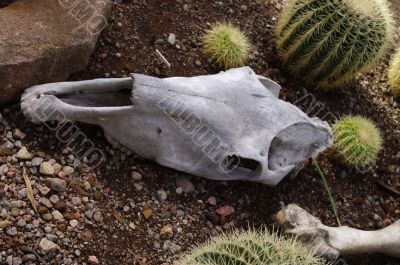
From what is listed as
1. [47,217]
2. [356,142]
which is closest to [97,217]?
[47,217]

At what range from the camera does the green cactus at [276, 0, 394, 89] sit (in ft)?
10.3

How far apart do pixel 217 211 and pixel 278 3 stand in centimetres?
164

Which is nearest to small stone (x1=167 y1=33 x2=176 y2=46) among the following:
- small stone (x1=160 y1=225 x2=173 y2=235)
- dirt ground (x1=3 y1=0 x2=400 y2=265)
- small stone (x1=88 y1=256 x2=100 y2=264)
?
dirt ground (x1=3 y1=0 x2=400 y2=265)

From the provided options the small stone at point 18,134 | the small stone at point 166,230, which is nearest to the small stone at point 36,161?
the small stone at point 18,134

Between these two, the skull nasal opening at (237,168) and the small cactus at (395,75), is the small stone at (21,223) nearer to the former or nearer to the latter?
the skull nasal opening at (237,168)

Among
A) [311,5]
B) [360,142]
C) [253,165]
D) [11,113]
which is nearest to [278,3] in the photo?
[311,5]

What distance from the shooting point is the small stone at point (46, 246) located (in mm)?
2398

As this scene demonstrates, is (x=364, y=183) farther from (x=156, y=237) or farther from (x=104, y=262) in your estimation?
(x=104, y=262)

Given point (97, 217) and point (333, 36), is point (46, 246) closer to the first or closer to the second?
point (97, 217)

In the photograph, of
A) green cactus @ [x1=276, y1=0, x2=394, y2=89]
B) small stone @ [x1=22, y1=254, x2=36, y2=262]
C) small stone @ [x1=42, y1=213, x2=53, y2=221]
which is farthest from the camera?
green cactus @ [x1=276, y1=0, x2=394, y2=89]

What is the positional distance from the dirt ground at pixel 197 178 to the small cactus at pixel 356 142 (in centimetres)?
11

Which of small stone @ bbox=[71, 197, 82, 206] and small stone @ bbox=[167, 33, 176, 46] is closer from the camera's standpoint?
small stone @ bbox=[71, 197, 82, 206]

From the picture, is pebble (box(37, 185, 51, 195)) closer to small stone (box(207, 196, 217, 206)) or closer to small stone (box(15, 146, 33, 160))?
small stone (box(15, 146, 33, 160))

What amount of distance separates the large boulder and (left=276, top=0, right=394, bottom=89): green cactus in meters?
1.02
